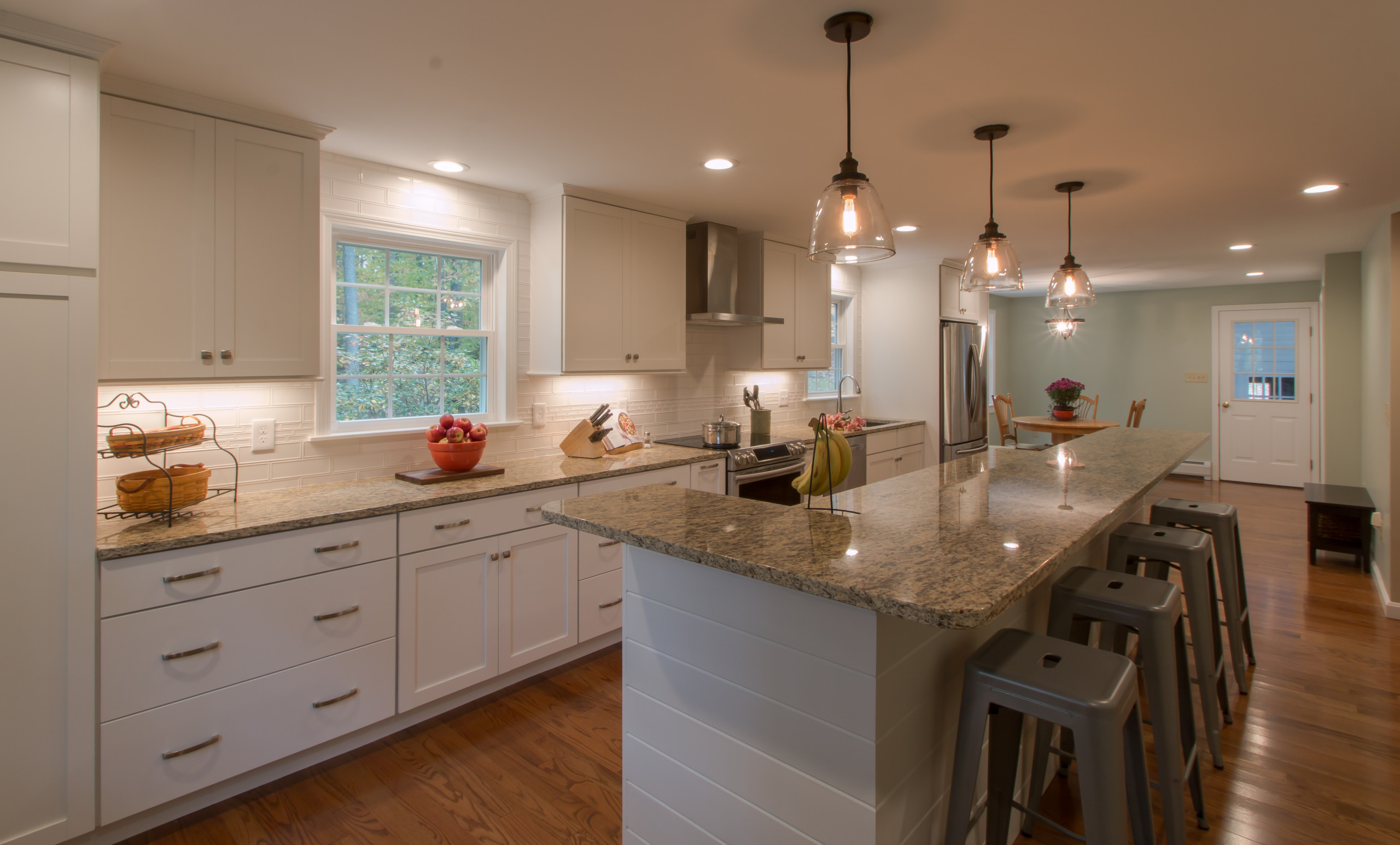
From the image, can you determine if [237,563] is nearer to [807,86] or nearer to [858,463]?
[807,86]

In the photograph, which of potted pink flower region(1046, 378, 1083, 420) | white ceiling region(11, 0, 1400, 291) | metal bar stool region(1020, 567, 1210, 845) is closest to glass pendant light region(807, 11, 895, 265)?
white ceiling region(11, 0, 1400, 291)

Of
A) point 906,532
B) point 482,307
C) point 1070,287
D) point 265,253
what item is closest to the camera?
point 906,532

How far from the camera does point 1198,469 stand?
313 inches

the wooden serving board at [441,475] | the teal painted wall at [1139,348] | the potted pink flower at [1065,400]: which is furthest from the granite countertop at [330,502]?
the teal painted wall at [1139,348]

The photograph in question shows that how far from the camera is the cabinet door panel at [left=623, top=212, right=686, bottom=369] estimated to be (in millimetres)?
3789

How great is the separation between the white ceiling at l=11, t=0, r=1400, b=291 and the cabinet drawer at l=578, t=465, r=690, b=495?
4.72 feet

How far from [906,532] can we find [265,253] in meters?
2.39

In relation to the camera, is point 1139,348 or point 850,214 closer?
point 850,214

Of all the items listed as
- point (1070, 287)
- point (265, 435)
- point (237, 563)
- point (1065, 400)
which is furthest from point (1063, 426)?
point (237, 563)

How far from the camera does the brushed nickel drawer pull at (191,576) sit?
2008mm

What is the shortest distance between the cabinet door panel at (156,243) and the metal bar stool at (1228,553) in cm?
383

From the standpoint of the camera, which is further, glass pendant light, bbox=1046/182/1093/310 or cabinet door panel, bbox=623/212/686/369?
cabinet door panel, bbox=623/212/686/369

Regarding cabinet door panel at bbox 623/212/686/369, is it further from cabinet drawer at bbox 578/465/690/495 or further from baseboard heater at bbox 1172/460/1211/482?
baseboard heater at bbox 1172/460/1211/482

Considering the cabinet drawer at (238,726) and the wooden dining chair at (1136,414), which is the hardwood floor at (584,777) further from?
the wooden dining chair at (1136,414)
